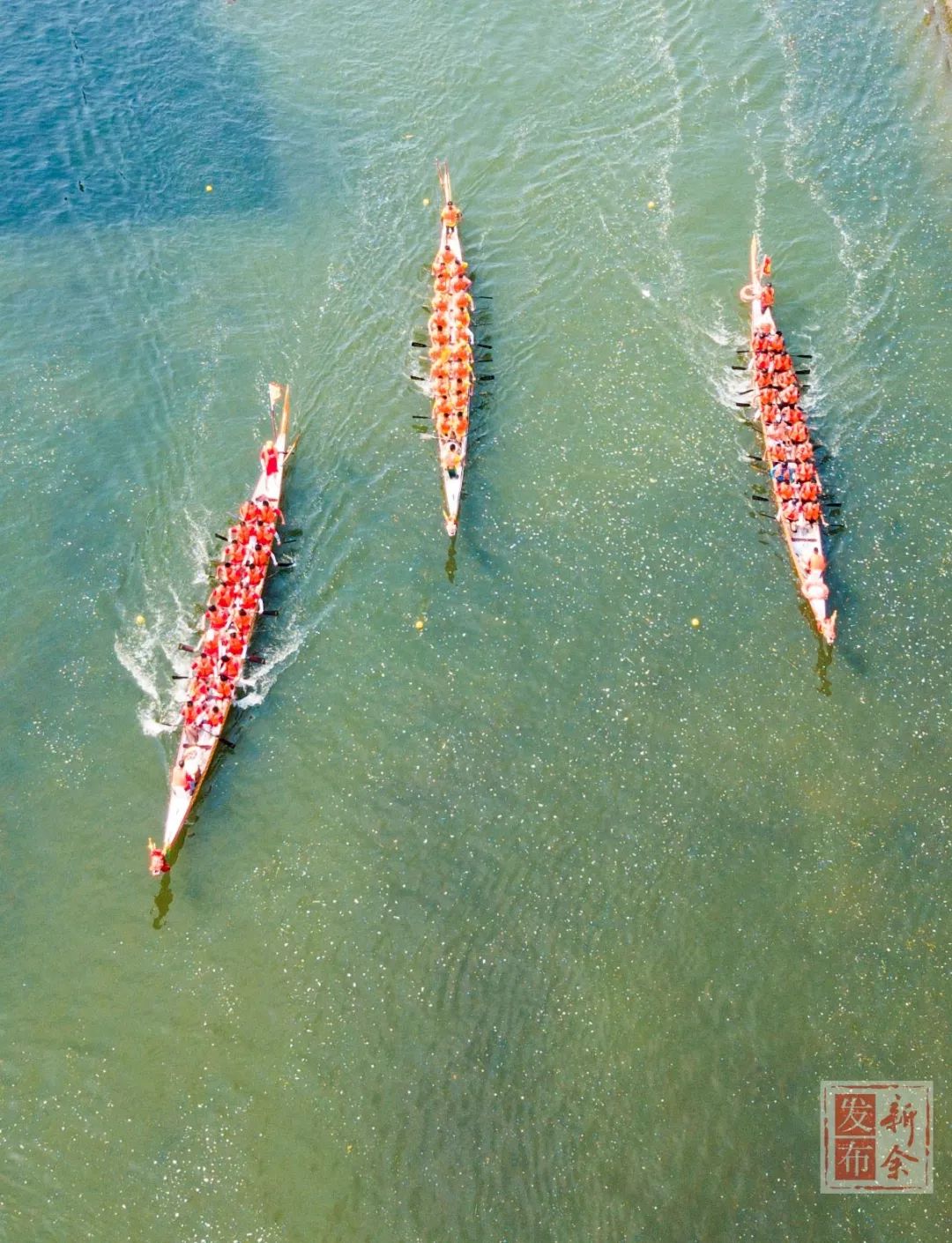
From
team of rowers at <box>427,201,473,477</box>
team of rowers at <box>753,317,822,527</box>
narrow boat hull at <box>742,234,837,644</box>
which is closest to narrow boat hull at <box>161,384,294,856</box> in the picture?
team of rowers at <box>427,201,473,477</box>

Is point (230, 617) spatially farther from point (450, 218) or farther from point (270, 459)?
point (450, 218)

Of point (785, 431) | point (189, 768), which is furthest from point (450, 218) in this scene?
point (189, 768)

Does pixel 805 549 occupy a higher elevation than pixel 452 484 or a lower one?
lower

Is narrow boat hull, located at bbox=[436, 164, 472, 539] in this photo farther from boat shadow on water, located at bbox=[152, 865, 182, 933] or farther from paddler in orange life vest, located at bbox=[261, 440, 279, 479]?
boat shadow on water, located at bbox=[152, 865, 182, 933]

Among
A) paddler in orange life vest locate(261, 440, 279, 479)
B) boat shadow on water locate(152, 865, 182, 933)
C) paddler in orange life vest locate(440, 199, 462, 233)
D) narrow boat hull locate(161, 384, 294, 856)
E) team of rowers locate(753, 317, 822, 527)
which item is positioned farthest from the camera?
paddler in orange life vest locate(440, 199, 462, 233)
